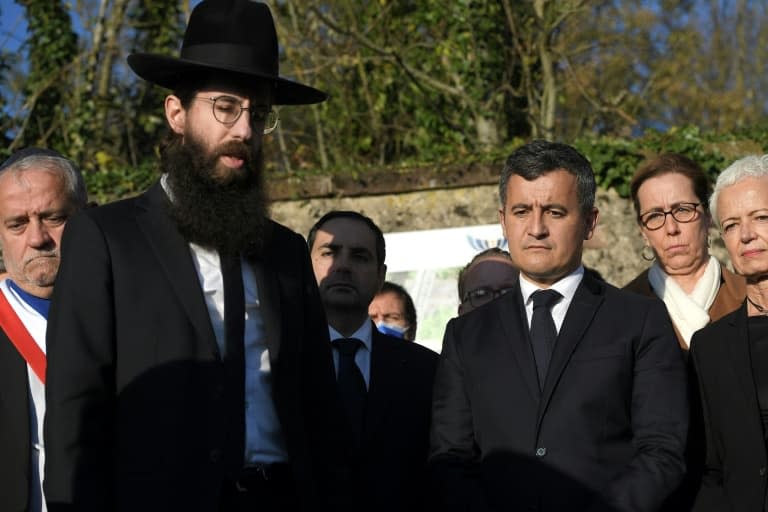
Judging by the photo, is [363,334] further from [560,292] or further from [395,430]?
[560,292]

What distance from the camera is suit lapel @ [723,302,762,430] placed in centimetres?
381

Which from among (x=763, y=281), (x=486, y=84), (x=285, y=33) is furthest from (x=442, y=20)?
(x=763, y=281)

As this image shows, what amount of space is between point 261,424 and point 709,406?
1686 millimetres

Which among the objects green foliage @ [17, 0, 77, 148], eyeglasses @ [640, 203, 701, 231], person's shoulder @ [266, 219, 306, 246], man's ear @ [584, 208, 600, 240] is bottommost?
person's shoulder @ [266, 219, 306, 246]

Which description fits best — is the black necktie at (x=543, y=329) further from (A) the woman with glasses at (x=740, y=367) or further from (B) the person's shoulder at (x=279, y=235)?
(B) the person's shoulder at (x=279, y=235)

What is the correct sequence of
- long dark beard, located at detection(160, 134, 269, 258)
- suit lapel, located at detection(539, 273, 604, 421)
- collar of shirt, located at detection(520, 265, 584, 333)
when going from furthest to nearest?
collar of shirt, located at detection(520, 265, 584, 333) < suit lapel, located at detection(539, 273, 604, 421) < long dark beard, located at detection(160, 134, 269, 258)

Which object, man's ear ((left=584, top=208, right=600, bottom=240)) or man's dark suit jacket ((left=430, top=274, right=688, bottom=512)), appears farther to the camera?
man's ear ((left=584, top=208, right=600, bottom=240))

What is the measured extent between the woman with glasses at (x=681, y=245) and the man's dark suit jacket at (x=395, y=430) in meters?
1.10

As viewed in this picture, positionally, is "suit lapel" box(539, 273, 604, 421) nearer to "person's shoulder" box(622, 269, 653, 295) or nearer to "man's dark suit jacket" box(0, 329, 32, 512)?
"person's shoulder" box(622, 269, 653, 295)

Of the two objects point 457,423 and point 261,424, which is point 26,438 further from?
point 457,423

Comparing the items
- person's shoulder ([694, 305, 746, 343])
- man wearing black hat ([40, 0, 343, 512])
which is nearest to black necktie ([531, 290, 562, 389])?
person's shoulder ([694, 305, 746, 343])

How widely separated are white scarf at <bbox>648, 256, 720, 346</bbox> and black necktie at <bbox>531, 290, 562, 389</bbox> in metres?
0.87

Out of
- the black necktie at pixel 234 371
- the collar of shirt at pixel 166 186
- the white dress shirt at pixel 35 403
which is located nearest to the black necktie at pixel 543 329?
the black necktie at pixel 234 371

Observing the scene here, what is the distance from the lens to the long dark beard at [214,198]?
10.9 feet
